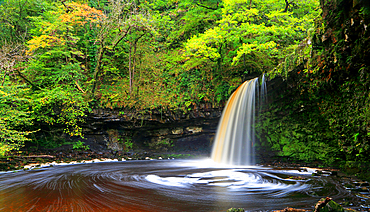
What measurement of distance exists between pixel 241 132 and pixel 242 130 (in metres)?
0.11

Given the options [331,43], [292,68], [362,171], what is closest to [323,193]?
[362,171]

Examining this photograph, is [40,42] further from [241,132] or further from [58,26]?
[241,132]

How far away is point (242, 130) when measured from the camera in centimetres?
1038

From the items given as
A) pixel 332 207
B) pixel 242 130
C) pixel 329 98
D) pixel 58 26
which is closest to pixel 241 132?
pixel 242 130

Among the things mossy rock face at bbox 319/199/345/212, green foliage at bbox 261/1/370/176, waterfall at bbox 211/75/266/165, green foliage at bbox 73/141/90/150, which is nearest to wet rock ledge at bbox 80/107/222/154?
green foliage at bbox 73/141/90/150

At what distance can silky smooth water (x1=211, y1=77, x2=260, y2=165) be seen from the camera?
10.2 metres

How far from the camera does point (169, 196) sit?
3814 mm

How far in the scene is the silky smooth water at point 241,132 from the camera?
1017cm

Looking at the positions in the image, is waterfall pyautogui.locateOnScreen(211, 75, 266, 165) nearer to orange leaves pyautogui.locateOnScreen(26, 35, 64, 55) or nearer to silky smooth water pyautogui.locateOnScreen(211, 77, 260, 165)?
silky smooth water pyautogui.locateOnScreen(211, 77, 260, 165)

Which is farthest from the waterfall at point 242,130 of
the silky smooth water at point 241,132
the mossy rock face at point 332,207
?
the mossy rock face at point 332,207

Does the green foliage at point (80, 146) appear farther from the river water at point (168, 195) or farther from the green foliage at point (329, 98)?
the green foliage at point (329, 98)

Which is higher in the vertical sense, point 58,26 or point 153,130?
point 58,26

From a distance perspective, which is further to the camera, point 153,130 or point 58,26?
point 153,130

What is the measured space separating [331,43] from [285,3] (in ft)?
29.9
